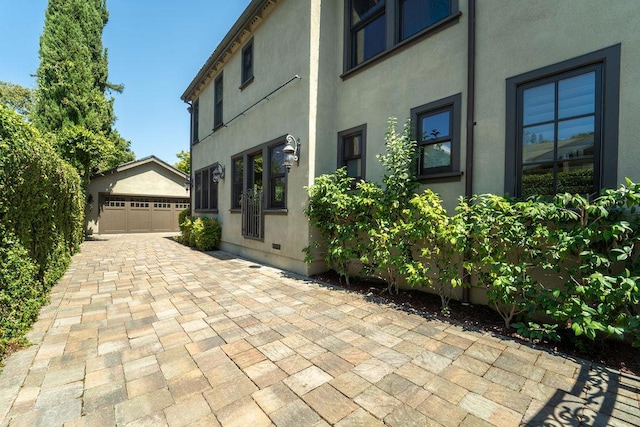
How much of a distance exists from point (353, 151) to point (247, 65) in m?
4.71

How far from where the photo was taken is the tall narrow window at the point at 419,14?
14.3 feet

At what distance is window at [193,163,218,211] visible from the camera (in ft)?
32.7

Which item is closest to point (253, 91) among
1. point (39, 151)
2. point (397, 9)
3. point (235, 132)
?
point (235, 132)

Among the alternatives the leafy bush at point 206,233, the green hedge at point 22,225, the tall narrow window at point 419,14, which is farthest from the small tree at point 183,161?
the tall narrow window at point 419,14

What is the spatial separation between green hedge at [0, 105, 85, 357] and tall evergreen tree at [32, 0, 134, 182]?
31.8 ft

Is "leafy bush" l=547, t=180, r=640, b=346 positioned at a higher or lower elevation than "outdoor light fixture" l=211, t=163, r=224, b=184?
lower

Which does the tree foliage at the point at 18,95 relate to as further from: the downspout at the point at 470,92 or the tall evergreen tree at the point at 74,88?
the downspout at the point at 470,92

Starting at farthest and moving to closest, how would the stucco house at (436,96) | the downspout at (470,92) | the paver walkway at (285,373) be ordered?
Answer: the downspout at (470,92)
the stucco house at (436,96)
the paver walkway at (285,373)

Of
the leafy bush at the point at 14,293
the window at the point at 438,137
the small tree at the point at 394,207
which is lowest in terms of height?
the leafy bush at the point at 14,293

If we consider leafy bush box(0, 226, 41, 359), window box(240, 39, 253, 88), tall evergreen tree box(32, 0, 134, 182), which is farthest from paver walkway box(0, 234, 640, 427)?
→ tall evergreen tree box(32, 0, 134, 182)

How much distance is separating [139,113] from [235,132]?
540 inches

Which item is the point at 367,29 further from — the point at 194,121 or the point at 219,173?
the point at 194,121

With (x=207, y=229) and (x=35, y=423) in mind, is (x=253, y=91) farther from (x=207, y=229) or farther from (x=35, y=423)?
(x=35, y=423)

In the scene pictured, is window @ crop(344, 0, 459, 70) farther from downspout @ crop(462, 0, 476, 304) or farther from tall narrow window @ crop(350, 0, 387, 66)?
downspout @ crop(462, 0, 476, 304)
